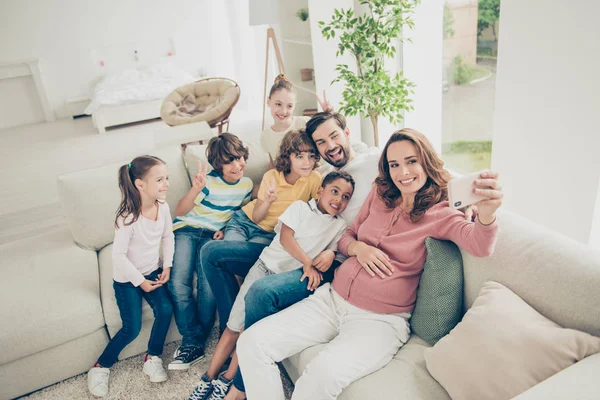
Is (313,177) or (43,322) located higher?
(313,177)

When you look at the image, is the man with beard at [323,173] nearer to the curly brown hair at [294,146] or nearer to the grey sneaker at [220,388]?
the curly brown hair at [294,146]

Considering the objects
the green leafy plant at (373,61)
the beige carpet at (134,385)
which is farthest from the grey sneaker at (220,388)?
the green leafy plant at (373,61)

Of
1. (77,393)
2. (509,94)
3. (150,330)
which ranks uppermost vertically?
(509,94)

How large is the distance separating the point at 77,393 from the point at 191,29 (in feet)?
23.4

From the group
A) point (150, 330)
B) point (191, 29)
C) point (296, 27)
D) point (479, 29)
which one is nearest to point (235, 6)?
point (191, 29)

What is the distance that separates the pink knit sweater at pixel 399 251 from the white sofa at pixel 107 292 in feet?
0.39

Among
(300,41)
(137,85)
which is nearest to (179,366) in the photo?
(300,41)

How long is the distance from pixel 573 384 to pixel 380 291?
0.65 m

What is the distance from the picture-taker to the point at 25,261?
234 cm

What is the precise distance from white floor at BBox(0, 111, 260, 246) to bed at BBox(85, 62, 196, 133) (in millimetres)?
169

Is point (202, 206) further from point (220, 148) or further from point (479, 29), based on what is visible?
point (479, 29)

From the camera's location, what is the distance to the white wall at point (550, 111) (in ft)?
A: 5.90

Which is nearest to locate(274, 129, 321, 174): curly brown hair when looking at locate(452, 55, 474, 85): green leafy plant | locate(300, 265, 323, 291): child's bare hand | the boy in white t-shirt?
the boy in white t-shirt

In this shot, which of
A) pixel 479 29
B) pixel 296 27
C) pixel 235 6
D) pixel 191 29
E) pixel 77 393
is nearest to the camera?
pixel 77 393
